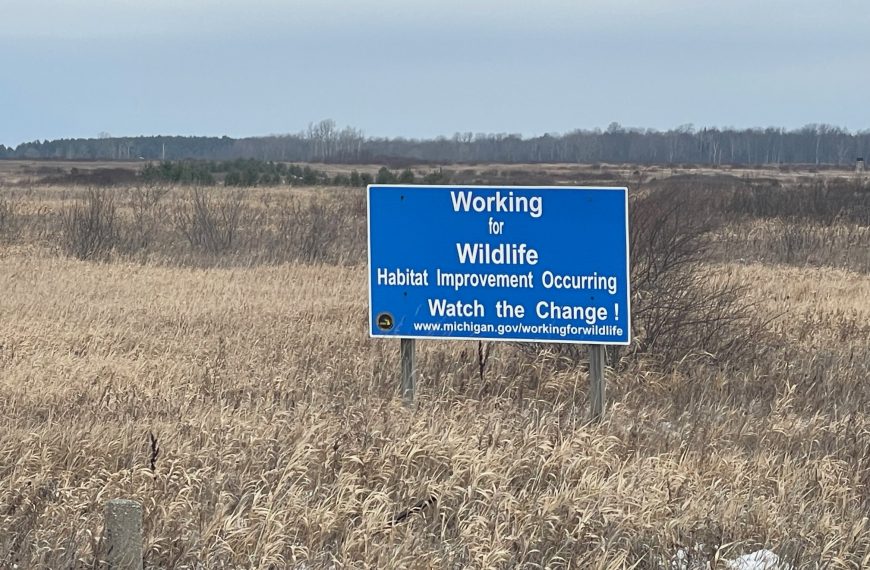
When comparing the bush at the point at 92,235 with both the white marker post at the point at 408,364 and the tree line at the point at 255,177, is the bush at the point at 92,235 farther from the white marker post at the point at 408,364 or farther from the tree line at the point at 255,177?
the tree line at the point at 255,177

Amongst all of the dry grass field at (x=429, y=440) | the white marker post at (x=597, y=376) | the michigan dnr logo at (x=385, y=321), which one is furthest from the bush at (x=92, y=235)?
the white marker post at (x=597, y=376)

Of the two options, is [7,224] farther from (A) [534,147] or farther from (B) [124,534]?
(A) [534,147]

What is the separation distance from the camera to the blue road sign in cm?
659

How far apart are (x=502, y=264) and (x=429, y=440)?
1517mm

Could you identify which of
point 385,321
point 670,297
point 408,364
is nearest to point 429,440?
point 385,321

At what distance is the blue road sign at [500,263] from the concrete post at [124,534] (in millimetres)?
2999

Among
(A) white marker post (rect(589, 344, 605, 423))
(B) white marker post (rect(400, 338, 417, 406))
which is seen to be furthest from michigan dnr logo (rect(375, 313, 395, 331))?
(A) white marker post (rect(589, 344, 605, 423))

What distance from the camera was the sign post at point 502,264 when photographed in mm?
6590

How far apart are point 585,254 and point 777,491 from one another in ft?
6.13

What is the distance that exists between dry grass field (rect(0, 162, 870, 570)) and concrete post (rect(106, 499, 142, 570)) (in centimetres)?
21

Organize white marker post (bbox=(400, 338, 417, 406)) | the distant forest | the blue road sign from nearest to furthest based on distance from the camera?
1. the blue road sign
2. white marker post (bbox=(400, 338, 417, 406))
3. the distant forest

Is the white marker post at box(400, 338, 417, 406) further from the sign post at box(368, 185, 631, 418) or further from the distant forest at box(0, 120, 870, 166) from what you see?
the distant forest at box(0, 120, 870, 166)

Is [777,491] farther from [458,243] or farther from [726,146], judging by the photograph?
[726,146]

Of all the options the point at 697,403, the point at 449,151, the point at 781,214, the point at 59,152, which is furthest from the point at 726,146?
the point at 697,403
